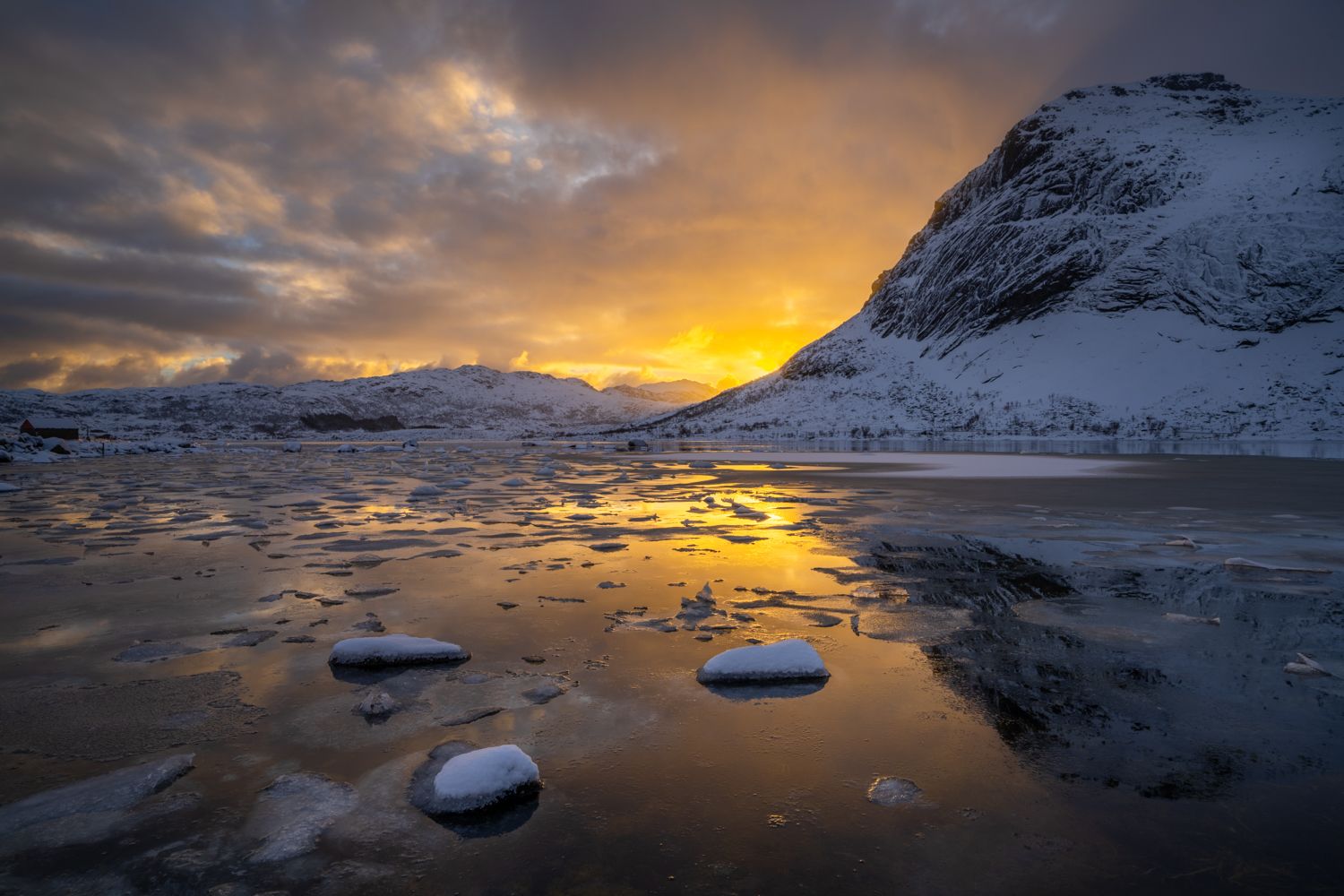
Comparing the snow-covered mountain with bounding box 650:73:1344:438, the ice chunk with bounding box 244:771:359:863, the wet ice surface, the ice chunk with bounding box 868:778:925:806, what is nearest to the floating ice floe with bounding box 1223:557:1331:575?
the wet ice surface

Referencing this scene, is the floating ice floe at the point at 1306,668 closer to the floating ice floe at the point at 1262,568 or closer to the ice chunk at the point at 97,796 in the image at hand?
the floating ice floe at the point at 1262,568

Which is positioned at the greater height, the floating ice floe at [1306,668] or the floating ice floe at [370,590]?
the floating ice floe at [370,590]

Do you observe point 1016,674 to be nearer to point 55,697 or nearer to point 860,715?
point 860,715

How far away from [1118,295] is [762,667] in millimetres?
119093

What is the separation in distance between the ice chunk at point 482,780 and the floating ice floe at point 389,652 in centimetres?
189

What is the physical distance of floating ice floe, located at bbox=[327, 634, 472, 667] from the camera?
492 centimetres

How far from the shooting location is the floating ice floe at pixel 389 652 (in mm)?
4922

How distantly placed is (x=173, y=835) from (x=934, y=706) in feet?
13.7

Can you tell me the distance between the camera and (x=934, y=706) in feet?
13.4

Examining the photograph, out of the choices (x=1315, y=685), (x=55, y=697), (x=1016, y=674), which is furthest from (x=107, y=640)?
(x=1315, y=685)

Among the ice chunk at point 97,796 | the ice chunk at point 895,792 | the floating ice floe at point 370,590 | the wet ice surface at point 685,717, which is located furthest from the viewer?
the floating ice floe at point 370,590

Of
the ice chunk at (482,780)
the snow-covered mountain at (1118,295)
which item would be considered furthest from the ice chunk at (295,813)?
the snow-covered mountain at (1118,295)

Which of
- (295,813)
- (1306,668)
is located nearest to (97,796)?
(295,813)

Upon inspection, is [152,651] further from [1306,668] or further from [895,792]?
[1306,668]
